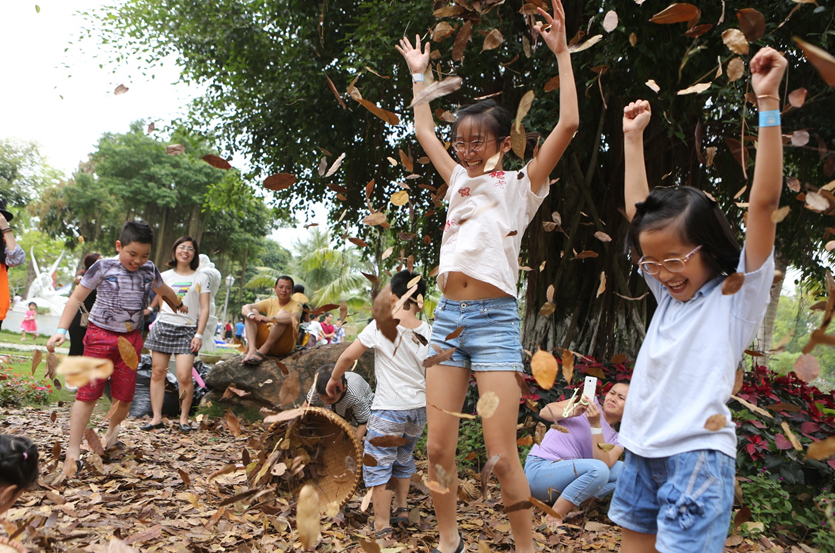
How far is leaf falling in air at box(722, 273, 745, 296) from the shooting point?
1.34m

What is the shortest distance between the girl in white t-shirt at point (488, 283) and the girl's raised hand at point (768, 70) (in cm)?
65

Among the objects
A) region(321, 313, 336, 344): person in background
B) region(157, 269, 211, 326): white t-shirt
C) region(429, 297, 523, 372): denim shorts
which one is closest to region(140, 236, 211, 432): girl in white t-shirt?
region(157, 269, 211, 326): white t-shirt

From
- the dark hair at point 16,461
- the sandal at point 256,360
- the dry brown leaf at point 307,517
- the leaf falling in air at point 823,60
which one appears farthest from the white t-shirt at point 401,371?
the sandal at point 256,360

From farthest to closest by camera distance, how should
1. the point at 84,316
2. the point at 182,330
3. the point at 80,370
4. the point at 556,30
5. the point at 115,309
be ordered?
the point at 182,330 → the point at 84,316 → the point at 115,309 → the point at 556,30 → the point at 80,370

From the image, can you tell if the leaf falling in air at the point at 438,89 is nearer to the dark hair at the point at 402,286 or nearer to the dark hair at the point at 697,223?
the dark hair at the point at 697,223

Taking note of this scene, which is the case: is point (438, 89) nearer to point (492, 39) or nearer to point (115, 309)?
point (492, 39)

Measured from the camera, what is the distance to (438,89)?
6.59ft

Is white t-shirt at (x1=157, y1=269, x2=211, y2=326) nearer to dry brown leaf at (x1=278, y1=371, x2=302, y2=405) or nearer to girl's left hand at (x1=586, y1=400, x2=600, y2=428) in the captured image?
dry brown leaf at (x1=278, y1=371, x2=302, y2=405)

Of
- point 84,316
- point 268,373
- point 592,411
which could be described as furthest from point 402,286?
point 268,373

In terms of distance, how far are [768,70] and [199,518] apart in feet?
8.51

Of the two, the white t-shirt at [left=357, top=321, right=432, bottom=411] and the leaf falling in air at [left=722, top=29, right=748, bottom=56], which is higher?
the leaf falling in air at [left=722, top=29, right=748, bottom=56]

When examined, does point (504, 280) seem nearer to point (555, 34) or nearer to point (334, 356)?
point (555, 34)

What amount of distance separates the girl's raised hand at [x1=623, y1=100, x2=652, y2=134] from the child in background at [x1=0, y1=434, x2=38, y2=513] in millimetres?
1978

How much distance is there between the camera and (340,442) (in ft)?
10.4
